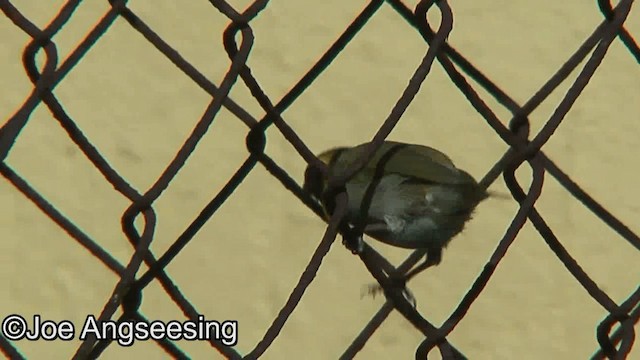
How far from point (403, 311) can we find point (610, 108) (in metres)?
0.74

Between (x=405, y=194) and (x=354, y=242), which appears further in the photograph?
(x=405, y=194)

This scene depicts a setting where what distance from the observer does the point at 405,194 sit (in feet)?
2.88

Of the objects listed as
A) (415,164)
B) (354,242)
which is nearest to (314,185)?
(415,164)

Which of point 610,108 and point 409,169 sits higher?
point 610,108

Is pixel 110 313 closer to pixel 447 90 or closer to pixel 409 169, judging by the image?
pixel 409 169

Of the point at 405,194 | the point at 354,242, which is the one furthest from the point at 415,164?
the point at 354,242

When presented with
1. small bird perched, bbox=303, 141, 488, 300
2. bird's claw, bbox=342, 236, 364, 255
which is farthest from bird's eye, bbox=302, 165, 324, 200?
bird's claw, bbox=342, 236, 364, 255

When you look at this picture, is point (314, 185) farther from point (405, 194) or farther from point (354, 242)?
point (354, 242)

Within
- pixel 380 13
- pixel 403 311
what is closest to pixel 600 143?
pixel 380 13

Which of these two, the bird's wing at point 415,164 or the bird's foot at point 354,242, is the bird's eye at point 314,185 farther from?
the bird's foot at point 354,242

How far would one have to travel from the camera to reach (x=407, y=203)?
0.86 metres

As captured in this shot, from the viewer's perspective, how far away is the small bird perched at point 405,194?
817 mm

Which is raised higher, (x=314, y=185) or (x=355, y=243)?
(x=314, y=185)

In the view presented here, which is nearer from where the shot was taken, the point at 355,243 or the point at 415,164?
the point at 355,243
